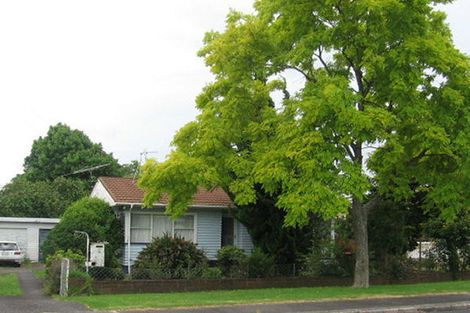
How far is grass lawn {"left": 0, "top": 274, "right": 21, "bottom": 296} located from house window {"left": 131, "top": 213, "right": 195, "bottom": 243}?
5.35 meters

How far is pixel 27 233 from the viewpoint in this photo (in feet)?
128

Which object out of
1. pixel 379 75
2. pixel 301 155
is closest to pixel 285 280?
pixel 301 155

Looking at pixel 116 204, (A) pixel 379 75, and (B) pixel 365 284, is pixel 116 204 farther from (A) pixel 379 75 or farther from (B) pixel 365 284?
(A) pixel 379 75

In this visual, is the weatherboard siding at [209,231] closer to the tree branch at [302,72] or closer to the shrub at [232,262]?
the shrub at [232,262]

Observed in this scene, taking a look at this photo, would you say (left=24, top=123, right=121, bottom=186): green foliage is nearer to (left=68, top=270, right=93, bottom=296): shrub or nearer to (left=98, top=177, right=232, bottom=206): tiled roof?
(left=98, top=177, right=232, bottom=206): tiled roof

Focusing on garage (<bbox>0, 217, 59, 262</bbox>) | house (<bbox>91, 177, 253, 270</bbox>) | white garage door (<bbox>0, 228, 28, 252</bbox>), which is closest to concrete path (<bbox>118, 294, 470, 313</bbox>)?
house (<bbox>91, 177, 253, 270</bbox>)

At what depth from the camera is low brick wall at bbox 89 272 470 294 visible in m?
18.7

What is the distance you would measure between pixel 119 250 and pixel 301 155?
12.8 metres

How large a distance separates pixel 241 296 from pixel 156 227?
10241 mm

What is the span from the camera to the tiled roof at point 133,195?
25969 millimetres

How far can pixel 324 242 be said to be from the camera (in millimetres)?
23484

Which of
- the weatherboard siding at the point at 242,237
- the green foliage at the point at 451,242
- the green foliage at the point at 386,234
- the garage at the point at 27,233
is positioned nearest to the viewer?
the green foliage at the point at 386,234

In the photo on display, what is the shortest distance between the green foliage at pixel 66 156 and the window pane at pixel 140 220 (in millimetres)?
30027

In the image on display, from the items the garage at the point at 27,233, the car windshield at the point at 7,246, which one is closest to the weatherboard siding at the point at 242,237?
the car windshield at the point at 7,246
